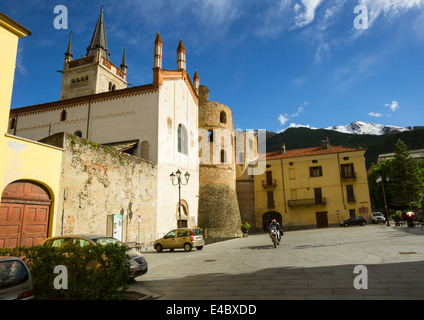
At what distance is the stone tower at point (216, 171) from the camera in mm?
29203

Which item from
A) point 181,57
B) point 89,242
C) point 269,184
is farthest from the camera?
point 269,184

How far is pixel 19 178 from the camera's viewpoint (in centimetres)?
1109

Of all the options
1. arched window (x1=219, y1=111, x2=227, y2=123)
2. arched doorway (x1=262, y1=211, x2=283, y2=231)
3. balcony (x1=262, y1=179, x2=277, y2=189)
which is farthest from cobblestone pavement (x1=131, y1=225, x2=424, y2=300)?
arched doorway (x1=262, y1=211, x2=283, y2=231)

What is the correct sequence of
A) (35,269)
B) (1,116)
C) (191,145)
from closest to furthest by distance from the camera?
1. (35,269)
2. (1,116)
3. (191,145)

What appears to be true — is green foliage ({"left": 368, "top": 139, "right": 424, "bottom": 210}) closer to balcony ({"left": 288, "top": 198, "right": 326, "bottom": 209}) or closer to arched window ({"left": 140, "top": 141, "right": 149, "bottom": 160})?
balcony ({"left": 288, "top": 198, "right": 326, "bottom": 209})

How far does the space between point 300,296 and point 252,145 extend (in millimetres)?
34524

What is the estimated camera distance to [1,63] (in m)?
10.6

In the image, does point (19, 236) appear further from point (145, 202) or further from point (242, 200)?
point (242, 200)

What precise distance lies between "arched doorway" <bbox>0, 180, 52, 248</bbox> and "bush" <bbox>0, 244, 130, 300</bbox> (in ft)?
19.4

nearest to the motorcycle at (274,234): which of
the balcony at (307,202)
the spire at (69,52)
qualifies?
the balcony at (307,202)

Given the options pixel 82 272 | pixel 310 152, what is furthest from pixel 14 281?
pixel 310 152

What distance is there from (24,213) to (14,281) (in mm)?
8012

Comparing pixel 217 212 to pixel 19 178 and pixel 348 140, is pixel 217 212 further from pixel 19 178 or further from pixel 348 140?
pixel 348 140
